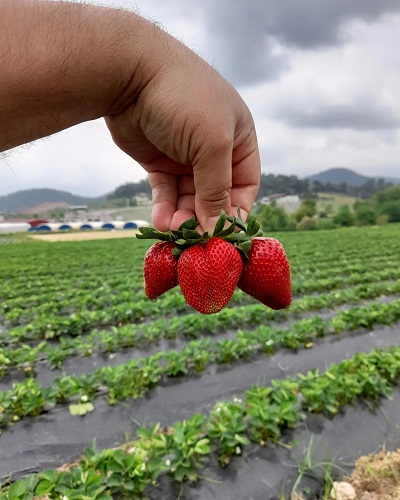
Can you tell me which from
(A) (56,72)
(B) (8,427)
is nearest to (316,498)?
(B) (8,427)

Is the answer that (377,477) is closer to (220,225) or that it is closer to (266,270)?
(266,270)

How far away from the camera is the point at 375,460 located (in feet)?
8.60

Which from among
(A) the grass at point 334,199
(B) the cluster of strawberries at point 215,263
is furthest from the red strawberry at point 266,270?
(A) the grass at point 334,199

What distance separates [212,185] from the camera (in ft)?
4.05

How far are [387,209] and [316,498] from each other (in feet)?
178

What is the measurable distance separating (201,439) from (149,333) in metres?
2.30

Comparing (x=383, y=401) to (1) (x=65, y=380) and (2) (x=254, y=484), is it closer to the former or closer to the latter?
(2) (x=254, y=484)

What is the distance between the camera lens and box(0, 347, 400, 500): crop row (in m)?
2.22

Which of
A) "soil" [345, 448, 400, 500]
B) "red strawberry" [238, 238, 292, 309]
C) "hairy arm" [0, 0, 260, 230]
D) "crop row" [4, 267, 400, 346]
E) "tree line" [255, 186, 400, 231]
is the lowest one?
"tree line" [255, 186, 400, 231]

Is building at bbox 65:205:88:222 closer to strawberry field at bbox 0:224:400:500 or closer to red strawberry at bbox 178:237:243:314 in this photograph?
strawberry field at bbox 0:224:400:500

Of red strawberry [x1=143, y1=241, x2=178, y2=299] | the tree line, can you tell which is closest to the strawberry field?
red strawberry [x1=143, y1=241, x2=178, y2=299]

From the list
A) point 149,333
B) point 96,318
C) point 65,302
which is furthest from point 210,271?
point 65,302

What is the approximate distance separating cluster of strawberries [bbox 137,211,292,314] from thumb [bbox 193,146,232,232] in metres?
0.06

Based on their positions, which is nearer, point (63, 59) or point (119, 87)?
point (63, 59)
